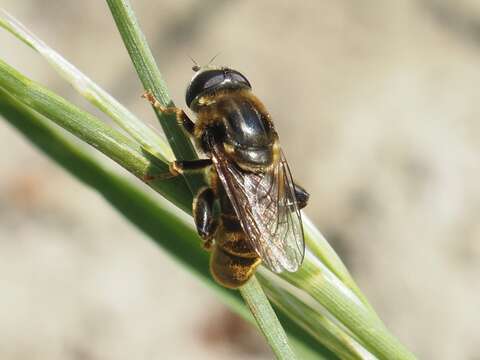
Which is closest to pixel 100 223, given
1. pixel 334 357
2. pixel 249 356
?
pixel 249 356

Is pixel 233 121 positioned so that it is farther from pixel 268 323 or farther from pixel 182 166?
pixel 268 323

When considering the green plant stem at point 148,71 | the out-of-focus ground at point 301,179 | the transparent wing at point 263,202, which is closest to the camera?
the green plant stem at point 148,71

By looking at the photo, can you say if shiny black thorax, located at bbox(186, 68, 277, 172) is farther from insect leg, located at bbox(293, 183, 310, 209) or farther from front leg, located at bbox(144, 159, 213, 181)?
front leg, located at bbox(144, 159, 213, 181)

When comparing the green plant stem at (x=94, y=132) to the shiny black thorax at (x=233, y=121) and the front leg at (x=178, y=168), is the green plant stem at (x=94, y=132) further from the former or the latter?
the shiny black thorax at (x=233, y=121)

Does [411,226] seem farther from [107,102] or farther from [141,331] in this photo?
[107,102]

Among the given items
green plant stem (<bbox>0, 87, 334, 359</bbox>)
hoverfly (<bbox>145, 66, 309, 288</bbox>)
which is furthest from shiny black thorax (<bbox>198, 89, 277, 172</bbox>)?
green plant stem (<bbox>0, 87, 334, 359</bbox>)

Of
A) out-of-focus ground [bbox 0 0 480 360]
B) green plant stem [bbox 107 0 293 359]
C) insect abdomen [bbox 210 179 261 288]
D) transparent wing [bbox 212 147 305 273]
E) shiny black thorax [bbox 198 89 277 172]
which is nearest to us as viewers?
green plant stem [bbox 107 0 293 359]

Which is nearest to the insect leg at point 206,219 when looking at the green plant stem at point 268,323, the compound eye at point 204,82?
the green plant stem at point 268,323

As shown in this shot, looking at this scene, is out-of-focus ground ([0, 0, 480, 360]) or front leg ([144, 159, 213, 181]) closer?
front leg ([144, 159, 213, 181])
